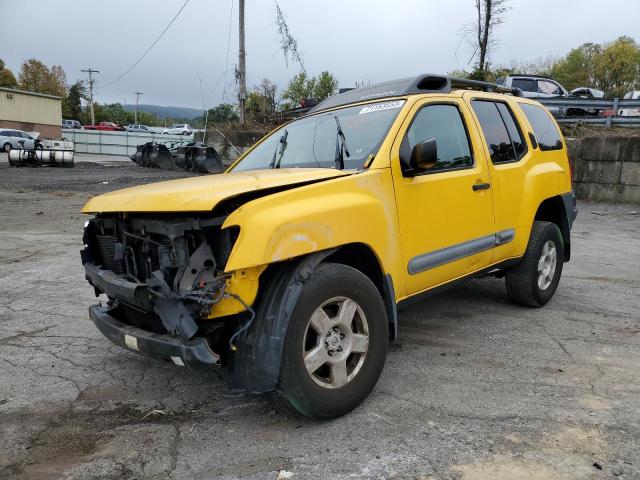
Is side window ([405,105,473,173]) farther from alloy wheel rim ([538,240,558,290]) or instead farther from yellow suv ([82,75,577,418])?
alloy wheel rim ([538,240,558,290])

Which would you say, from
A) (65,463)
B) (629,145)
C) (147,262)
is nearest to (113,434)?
(65,463)

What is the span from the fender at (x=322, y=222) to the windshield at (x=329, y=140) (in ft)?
1.06

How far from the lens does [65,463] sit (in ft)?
8.52

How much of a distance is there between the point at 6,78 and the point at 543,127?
79859 mm

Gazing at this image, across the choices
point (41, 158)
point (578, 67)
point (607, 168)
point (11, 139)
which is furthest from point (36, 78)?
point (607, 168)

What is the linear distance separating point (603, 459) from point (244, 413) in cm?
192

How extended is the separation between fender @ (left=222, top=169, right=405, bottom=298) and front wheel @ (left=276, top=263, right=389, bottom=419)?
21cm

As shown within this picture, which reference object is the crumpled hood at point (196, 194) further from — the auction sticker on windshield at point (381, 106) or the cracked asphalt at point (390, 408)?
the cracked asphalt at point (390, 408)

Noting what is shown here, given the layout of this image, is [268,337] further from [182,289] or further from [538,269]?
[538,269]

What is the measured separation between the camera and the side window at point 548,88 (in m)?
17.6

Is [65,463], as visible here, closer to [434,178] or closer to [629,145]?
[434,178]

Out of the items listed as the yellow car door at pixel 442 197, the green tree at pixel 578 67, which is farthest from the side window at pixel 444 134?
the green tree at pixel 578 67

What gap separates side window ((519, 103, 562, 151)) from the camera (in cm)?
510

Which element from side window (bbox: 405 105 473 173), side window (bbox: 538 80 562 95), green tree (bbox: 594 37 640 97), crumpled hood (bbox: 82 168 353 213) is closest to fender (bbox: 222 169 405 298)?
crumpled hood (bbox: 82 168 353 213)
